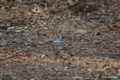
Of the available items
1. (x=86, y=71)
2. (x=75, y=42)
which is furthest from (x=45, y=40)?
(x=86, y=71)

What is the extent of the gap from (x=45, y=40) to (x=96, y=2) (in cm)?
273

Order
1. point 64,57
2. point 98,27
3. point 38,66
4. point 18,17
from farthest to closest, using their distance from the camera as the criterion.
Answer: point 18,17 < point 98,27 < point 64,57 < point 38,66

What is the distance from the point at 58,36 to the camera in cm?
595

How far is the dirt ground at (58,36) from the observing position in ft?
13.5

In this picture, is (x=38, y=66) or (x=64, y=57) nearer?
(x=38, y=66)

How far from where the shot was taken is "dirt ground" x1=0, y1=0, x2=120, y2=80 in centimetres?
411

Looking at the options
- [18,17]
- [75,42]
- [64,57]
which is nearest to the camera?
[64,57]

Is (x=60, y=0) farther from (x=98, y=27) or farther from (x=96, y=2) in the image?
(x=98, y=27)

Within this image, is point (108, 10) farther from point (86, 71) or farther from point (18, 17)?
Answer: point (86, 71)

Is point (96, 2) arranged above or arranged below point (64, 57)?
above

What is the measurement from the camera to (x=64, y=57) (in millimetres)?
4832

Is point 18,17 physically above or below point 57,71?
above

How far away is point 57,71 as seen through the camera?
411cm

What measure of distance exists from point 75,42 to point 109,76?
190 cm
